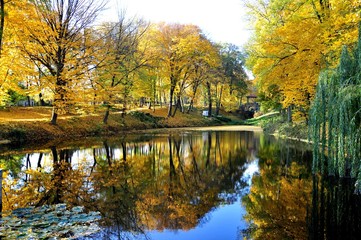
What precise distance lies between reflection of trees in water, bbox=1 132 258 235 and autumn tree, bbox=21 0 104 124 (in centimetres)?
756

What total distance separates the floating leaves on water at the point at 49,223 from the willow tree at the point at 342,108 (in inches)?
213

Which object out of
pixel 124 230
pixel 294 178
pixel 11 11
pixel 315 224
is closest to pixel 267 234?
pixel 315 224

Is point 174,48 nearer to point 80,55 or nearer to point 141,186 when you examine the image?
point 80,55

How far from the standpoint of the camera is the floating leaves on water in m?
4.68

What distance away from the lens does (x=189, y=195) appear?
7.54m

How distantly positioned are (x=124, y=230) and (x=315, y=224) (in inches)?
134

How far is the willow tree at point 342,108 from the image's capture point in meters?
6.63

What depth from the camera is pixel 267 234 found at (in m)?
5.09

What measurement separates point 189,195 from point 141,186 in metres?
1.49

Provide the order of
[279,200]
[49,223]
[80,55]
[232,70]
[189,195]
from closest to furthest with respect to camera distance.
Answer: [49,223]
[279,200]
[189,195]
[80,55]
[232,70]

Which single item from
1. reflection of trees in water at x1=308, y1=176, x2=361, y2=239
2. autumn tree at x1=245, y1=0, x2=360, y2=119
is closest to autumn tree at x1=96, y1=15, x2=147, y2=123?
autumn tree at x1=245, y1=0, x2=360, y2=119

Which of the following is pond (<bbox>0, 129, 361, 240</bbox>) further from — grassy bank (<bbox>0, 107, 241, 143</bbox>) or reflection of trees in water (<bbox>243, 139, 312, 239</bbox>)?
grassy bank (<bbox>0, 107, 241, 143</bbox>)

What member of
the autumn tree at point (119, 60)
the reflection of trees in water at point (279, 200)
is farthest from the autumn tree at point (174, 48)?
the reflection of trees in water at point (279, 200)

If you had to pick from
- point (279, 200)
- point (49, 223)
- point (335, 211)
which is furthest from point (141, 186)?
point (335, 211)
